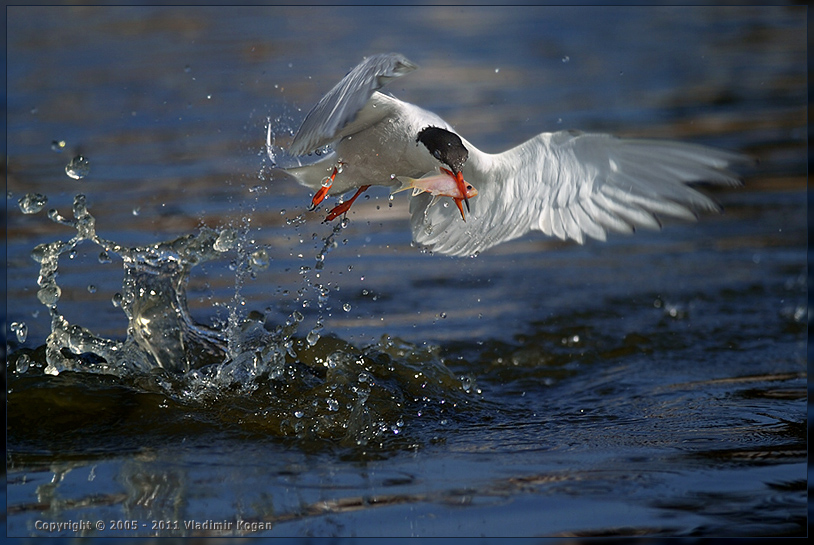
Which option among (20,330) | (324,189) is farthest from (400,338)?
(20,330)

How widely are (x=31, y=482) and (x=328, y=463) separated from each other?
1.14 meters

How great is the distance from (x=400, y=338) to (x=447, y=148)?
154 centimetres

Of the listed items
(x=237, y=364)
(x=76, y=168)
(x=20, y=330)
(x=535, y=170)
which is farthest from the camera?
(x=20, y=330)

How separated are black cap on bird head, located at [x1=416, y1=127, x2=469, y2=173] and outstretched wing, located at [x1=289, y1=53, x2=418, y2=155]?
0.42m

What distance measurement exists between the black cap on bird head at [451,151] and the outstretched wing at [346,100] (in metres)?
0.42

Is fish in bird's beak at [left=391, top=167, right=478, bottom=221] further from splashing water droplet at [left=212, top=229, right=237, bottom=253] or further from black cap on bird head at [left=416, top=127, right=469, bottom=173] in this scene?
splashing water droplet at [left=212, top=229, right=237, bottom=253]

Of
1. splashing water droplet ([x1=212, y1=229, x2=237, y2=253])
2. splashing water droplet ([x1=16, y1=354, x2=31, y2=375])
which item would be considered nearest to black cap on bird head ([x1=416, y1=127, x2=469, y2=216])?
splashing water droplet ([x1=212, y1=229, x2=237, y2=253])

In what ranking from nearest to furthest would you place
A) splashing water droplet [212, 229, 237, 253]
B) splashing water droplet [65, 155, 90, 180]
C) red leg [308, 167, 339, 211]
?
red leg [308, 167, 339, 211]
splashing water droplet [65, 155, 90, 180]
splashing water droplet [212, 229, 237, 253]

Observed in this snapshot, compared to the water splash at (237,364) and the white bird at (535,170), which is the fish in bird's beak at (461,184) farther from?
the water splash at (237,364)

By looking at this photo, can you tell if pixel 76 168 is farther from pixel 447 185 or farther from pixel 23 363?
pixel 447 185

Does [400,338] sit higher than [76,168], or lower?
lower

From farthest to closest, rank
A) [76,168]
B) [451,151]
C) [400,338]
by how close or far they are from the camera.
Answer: [400,338], [76,168], [451,151]

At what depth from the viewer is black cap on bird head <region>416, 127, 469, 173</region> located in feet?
13.3

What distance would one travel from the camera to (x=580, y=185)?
14.1 ft
